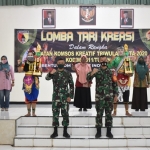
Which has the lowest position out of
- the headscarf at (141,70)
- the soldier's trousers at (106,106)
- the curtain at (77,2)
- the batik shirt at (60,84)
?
the soldier's trousers at (106,106)

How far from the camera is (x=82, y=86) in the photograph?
21.5ft

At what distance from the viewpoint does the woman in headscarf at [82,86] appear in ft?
21.3

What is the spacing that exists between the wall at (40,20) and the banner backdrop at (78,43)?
151 mm

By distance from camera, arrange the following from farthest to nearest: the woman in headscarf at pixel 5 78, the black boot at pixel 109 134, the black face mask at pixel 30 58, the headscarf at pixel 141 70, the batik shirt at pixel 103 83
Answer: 1. the woman in headscarf at pixel 5 78
2. the headscarf at pixel 141 70
3. the black face mask at pixel 30 58
4. the black boot at pixel 109 134
5. the batik shirt at pixel 103 83

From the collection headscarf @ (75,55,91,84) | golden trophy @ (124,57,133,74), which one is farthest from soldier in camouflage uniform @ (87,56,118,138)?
headscarf @ (75,55,91,84)

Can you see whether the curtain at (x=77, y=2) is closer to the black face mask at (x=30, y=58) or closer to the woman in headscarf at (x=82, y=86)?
the woman in headscarf at (x=82, y=86)

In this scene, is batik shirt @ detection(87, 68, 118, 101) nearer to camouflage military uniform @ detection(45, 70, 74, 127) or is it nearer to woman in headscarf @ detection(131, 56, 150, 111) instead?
camouflage military uniform @ detection(45, 70, 74, 127)

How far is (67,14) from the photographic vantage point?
862 cm

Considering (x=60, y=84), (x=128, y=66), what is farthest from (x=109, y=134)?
(x=128, y=66)

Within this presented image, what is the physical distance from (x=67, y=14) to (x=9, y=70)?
2.78 metres

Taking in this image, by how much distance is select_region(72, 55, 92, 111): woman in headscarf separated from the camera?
650 centimetres

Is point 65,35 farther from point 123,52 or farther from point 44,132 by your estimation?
point 44,132

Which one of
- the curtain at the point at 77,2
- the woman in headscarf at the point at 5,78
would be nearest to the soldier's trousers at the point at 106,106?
the woman in headscarf at the point at 5,78

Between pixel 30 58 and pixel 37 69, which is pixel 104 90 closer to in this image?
pixel 37 69
